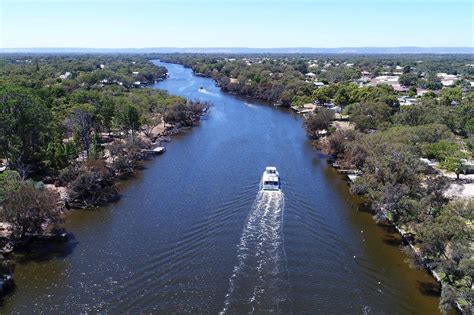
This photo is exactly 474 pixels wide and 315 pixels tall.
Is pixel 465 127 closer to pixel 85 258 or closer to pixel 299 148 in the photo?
pixel 299 148

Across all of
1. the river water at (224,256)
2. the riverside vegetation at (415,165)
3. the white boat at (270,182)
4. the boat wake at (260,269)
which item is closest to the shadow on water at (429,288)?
the river water at (224,256)

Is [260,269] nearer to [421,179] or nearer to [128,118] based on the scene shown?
[421,179]

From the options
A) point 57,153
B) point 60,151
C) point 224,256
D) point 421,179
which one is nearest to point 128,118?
point 60,151

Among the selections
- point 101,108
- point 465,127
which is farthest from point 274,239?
point 465,127

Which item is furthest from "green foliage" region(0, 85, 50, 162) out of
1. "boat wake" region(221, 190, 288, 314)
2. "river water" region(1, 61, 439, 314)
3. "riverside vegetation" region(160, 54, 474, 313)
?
"riverside vegetation" region(160, 54, 474, 313)

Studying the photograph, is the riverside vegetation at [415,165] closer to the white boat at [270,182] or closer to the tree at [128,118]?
the white boat at [270,182]

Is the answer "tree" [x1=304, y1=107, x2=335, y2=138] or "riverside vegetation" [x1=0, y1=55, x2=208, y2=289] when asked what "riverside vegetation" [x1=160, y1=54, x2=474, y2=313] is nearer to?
"tree" [x1=304, y1=107, x2=335, y2=138]
